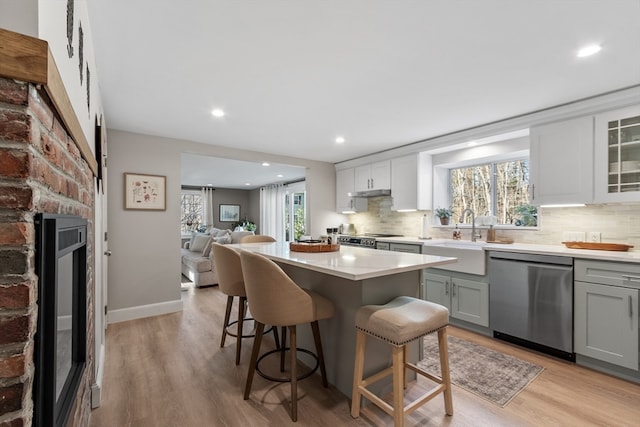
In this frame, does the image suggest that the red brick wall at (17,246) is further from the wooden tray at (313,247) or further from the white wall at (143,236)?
the white wall at (143,236)

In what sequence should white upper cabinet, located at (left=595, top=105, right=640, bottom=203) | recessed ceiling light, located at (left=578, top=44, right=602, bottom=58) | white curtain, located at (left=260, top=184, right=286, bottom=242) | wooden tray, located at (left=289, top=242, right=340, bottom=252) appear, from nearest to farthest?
recessed ceiling light, located at (left=578, top=44, right=602, bottom=58) → wooden tray, located at (left=289, top=242, right=340, bottom=252) → white upper cabinet, located at (left=595, top=105, right=640, bottom=203) → white curtain, located at (left=260, top=184, right=286, bottom=242)

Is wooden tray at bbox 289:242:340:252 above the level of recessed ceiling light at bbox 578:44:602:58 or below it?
below

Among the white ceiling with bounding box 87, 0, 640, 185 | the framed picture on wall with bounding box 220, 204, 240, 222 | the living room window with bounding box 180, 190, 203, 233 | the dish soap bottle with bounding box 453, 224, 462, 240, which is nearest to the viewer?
the white ceiling with bounding box 87, 0, 640, 185

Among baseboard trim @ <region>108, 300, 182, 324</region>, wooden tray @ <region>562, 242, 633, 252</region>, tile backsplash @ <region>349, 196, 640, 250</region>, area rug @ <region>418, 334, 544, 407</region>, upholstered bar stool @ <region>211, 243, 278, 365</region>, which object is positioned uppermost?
tile backsplash @ <region>349, 196, 640, 250</region>

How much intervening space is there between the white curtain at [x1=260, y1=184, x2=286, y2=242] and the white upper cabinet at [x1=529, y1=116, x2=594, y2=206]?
639 cm

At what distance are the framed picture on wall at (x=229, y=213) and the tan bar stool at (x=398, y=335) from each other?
28.9 ft

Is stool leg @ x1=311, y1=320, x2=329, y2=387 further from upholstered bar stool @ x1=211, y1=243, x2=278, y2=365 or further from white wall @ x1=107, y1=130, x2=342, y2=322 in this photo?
white wall @ x1=107, y1=130, x2=342, y2=322

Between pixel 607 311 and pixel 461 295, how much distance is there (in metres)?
1.18

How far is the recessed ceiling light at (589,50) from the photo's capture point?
6.19 ft

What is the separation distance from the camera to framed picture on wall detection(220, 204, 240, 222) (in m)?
9.91

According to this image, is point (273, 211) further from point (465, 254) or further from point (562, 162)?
point (562, 162)

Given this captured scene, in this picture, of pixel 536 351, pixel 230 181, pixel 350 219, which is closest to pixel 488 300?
pixel 536 351

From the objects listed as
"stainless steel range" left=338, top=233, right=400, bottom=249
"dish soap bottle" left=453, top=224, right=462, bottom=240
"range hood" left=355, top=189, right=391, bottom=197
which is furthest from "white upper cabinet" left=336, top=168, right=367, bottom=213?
"dish soap bottle" left=453, top=224, right=462, bottom=240

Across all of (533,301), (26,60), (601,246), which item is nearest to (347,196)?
(533,301)
